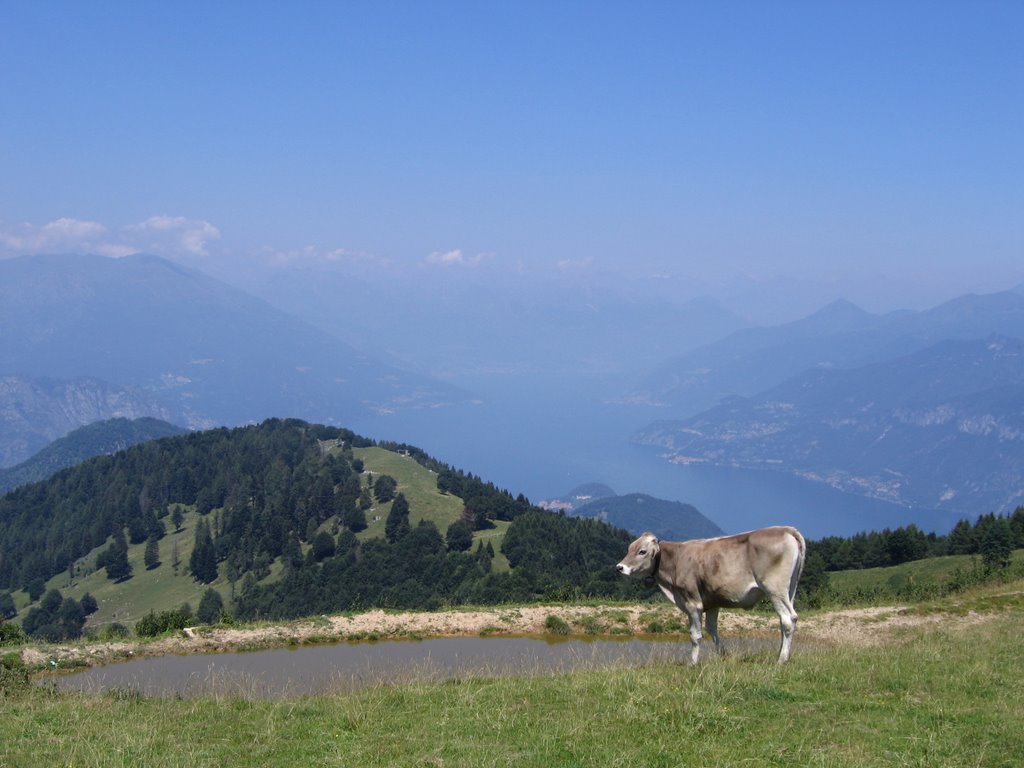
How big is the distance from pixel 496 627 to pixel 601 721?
39.4 ft

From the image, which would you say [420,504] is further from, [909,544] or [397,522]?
[909,544]

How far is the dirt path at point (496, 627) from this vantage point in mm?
17797

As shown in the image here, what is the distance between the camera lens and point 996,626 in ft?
51.8

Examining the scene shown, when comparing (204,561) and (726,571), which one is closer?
(726,571)

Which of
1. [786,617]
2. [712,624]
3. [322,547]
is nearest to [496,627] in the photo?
[712,624]

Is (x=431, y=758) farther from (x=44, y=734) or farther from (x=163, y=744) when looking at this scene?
(x=44, y=734)

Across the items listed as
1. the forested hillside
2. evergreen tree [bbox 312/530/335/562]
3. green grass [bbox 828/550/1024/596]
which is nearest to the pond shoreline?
the forested hillside

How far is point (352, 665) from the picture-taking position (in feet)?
55.6

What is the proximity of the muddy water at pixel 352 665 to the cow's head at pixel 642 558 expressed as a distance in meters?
1.28

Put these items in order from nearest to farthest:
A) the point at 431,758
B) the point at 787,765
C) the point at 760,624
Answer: the point at 787,765, the point at 431,758, the point at 760,624

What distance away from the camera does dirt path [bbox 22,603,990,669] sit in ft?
58.4

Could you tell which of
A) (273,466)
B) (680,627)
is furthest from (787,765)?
(273,466)

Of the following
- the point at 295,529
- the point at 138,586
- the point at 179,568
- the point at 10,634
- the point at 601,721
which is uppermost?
the point at 601,721

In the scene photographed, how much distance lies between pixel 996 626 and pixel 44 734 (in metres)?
16.4
